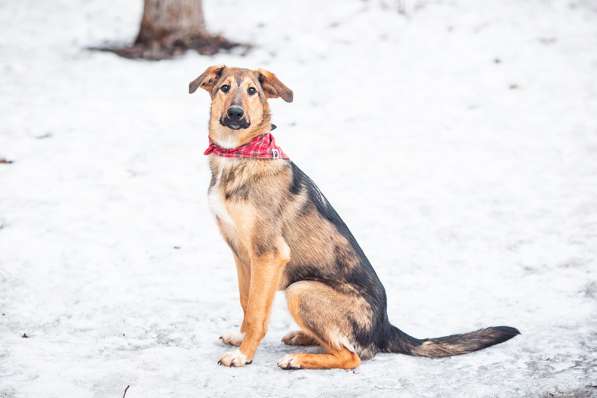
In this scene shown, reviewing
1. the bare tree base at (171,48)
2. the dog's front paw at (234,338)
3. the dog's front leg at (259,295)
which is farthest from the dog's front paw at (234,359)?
the bare tree base at (171,48)

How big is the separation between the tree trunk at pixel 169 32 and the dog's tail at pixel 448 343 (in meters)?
7.10

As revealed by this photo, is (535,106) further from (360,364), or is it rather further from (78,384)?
(78,384)

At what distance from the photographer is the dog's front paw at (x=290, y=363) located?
4395 millimetres

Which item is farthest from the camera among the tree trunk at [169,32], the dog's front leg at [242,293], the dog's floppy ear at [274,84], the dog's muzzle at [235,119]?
the tree trunk at [169,32]

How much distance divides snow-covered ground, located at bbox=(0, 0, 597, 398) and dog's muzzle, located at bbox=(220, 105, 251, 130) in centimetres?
155

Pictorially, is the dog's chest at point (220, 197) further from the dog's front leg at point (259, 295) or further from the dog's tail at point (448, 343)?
the dog's tail at point (448, 343)

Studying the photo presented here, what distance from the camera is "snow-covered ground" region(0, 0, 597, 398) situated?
14.7ft

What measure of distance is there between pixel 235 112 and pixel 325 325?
58.2 inches

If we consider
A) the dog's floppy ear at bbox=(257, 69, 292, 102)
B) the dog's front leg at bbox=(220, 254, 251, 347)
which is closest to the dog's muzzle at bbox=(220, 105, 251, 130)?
the dog's floppy ear at bbox=(257, 69, 292, 102)

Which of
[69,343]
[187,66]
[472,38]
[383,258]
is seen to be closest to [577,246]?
[383,258]

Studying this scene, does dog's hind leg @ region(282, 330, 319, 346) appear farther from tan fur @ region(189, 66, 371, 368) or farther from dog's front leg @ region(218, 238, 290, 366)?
dog's front leg @ region(218, 238, 290, 366)

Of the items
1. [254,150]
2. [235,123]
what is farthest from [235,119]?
[254,150]

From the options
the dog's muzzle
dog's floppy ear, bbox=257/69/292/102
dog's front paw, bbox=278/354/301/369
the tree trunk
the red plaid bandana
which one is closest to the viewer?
dog's front paw, bbox=278/354/301/369

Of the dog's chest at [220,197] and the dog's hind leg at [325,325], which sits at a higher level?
the dog's chest at [220,197]
